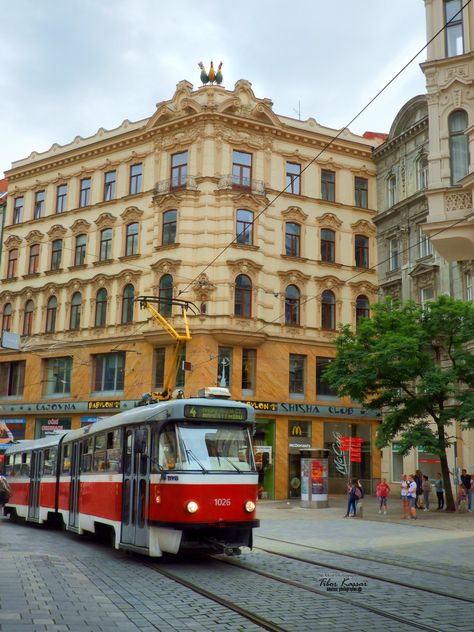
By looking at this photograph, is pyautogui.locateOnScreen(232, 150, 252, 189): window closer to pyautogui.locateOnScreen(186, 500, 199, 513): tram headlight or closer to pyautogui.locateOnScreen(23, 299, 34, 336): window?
pyautogui.locateOnScreen(23, 299, 34, 336): window

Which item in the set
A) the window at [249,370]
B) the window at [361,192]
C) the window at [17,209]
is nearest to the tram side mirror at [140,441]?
the window at [249,370]

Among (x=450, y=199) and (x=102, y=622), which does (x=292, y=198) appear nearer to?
(x=450, y=199)

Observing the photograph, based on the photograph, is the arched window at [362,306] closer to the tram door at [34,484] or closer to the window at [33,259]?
the window at [33,259]

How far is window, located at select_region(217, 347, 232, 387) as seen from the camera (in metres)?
36.3

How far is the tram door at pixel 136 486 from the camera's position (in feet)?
42.2

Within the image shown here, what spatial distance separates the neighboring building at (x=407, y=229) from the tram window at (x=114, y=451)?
22676mm

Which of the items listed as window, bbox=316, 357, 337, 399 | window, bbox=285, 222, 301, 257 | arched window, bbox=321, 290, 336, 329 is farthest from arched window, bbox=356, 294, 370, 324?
window, bbox=285, 222, 301, 257

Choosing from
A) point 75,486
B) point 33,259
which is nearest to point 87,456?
point 75,486

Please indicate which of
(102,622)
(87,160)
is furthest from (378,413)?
(102,622)

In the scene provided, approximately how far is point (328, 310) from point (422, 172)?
29.0 ft

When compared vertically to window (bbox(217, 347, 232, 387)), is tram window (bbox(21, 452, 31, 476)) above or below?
below

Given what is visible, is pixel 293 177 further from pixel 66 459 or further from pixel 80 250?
pixel 66 459

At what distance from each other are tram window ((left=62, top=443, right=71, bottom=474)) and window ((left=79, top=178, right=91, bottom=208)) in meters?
26.9

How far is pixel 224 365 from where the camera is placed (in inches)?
1441
